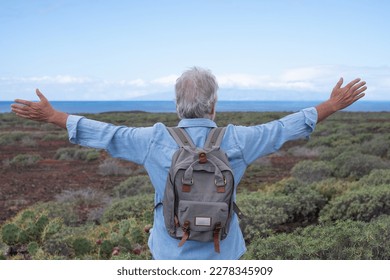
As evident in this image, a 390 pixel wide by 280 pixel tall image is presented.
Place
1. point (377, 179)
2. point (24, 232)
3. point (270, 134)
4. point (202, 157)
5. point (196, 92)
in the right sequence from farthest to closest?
1. point (377, 179)
2. point (24, 232)
3. point (270, 134)
4. point (196, 92)
5. point (202, 157)

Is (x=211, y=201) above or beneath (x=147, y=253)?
above

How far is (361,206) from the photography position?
6.86 metres

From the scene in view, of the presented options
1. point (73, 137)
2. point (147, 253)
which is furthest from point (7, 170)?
point (73, 137)

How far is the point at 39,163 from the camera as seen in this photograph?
18.7 meters

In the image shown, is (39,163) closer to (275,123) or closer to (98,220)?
(98,220)

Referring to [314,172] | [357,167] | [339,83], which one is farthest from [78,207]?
[339,83]

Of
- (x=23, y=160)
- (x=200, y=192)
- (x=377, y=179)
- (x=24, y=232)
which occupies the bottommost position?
(x=23, y=160)

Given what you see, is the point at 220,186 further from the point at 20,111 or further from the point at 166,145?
the point at 20,111

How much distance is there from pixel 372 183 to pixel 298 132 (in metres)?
6.91

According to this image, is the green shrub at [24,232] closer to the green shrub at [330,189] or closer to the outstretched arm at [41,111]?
the outstretched arm at [41,111]

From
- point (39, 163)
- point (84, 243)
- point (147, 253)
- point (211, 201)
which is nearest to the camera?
point (211, 201)

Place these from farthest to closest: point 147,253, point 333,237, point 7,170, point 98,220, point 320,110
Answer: point 7,170, point 98,220, point 147,253, point 333,237, point 320,110

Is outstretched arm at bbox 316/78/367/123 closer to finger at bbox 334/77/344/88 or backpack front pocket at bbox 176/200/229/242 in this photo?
finger at bbox 334/77/344/88

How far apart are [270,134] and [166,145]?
0.52 m
